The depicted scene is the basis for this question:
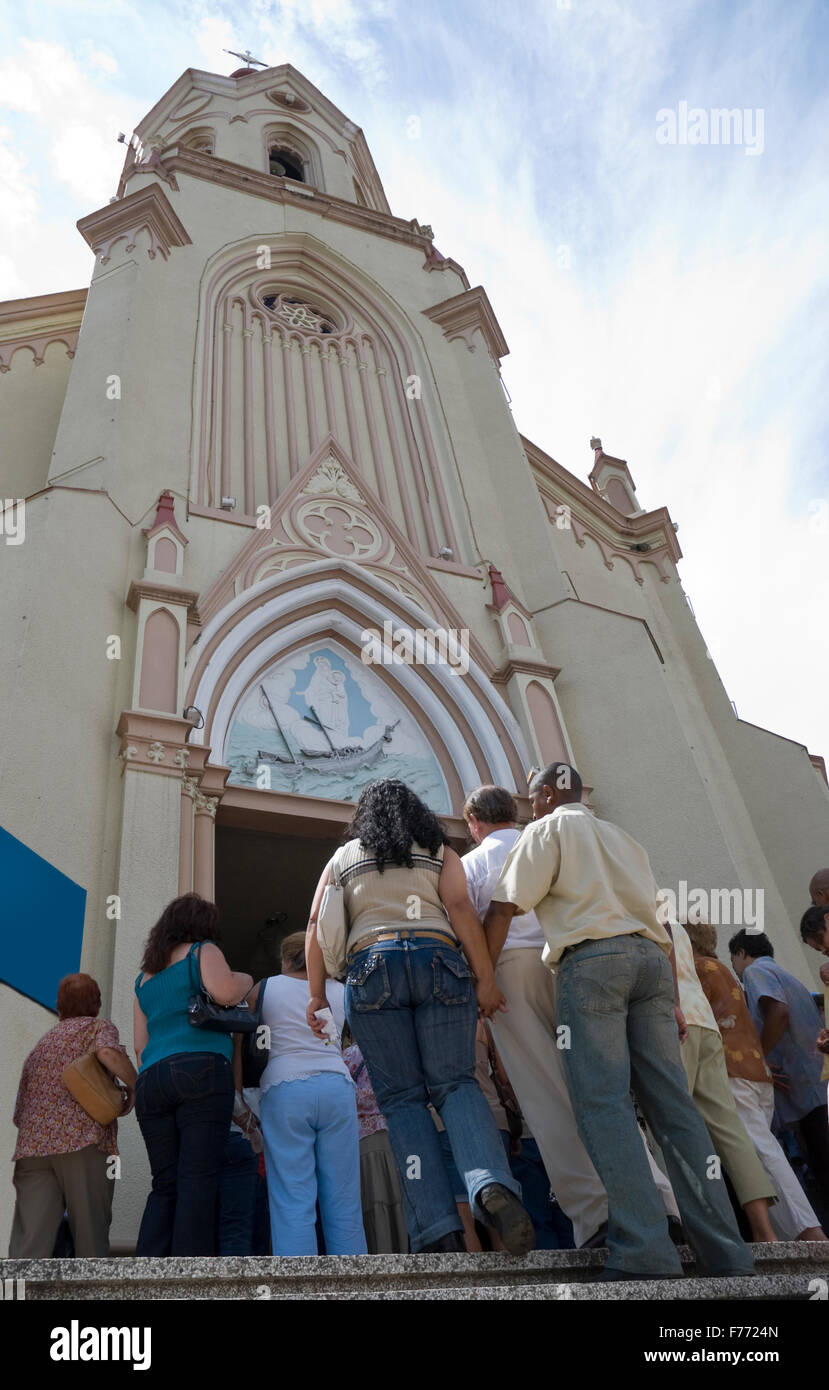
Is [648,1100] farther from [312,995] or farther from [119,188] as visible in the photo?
[119,188]

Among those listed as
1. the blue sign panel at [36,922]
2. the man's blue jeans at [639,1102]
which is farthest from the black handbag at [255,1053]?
the blue sign panel at [36,922]

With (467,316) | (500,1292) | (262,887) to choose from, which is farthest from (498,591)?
(500,1292)

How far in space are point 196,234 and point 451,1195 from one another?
12.1 m

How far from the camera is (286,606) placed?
9047 mm

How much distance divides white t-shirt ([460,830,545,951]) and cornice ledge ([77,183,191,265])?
9.77 metres

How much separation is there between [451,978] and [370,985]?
0.88 feet

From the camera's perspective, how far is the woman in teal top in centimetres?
367

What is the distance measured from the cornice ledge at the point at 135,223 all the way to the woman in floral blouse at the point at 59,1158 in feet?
32.3

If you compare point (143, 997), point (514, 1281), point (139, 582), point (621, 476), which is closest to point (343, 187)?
point (621, 476)

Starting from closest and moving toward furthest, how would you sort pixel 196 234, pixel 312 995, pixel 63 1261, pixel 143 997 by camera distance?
→ pixel 63 1261, pixel 312 995, pixel 143 997, pixel 196 234

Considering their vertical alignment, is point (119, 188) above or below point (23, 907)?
above

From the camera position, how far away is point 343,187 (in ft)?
57.6

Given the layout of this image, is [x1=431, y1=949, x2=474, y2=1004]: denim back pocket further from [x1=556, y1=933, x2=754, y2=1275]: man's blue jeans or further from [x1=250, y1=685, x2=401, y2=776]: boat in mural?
[x1=250, y1=685, x2=401, y2=776]: boat in mural

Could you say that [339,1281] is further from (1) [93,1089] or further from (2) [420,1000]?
(1) [93,1089]
